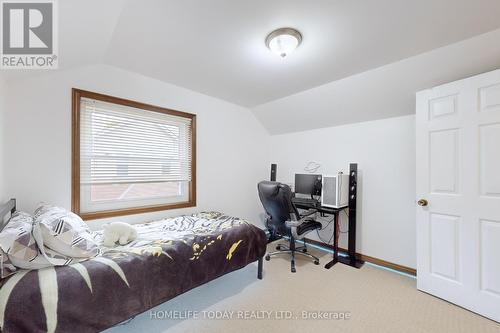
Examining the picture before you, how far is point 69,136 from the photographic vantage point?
1.97 meters

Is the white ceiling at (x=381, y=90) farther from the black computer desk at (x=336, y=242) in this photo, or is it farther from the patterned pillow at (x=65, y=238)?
the patterned pillow at (x=65, y=238)

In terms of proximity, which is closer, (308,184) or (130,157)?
(130,157)

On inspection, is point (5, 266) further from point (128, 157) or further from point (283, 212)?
point (283, 212)

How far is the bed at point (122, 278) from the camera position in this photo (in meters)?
1.07

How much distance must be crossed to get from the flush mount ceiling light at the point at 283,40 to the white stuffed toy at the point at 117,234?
6.45 ft

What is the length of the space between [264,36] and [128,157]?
1.91m

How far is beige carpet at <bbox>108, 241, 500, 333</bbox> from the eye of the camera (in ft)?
5.44

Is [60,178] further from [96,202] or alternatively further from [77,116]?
[77,116]

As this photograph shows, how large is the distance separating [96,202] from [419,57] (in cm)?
346

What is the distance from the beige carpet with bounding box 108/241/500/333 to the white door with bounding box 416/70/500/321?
22cm

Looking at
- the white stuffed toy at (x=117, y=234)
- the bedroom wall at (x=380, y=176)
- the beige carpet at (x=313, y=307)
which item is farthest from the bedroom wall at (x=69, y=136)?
the bedroom wall at (x=380, y=176)

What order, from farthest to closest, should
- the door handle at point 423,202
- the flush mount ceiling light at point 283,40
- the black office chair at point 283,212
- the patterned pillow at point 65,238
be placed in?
the black office chair at point 283,212 < the door handle at point 423,202 < the flush mount ceiling light at point 283,40 < the patterned pillow at point 65,238

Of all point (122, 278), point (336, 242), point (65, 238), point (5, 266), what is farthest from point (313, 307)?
point (5, 266)

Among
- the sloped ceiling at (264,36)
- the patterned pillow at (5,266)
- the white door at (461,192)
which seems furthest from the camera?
the white door at (461,192)
